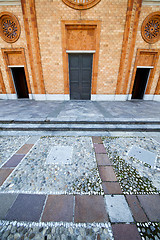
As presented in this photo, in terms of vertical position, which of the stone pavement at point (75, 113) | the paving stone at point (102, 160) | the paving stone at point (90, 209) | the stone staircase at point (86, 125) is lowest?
the paving stone at point (102, 160)

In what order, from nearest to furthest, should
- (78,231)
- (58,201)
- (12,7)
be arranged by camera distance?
1. (78,231)
2. (58,201)
3. (12,7)

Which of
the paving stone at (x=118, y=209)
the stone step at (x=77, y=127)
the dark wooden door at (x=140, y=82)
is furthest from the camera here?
the dark wooden door at (x=140, y=82)

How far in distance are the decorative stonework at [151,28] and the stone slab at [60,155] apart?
8.41 meters

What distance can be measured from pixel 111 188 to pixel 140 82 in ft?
28.8

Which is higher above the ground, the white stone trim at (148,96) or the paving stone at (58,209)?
the white stone trim at (148,96)

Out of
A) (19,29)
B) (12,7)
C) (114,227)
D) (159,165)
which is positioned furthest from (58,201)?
(12,7)

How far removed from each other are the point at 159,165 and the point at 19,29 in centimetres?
968

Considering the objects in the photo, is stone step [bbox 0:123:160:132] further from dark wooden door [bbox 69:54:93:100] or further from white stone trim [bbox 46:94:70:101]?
dark wooden door [bbox 69:54:93:100]

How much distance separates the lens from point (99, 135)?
343 cm

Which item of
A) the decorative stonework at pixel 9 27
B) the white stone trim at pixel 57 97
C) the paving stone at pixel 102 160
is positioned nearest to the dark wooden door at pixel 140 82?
the white stone trim at pixel 57 97

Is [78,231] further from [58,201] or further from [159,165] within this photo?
[159,165]

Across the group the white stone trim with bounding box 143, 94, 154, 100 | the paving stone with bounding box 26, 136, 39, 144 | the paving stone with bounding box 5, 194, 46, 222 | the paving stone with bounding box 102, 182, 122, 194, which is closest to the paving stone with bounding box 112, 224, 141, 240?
the paving stone with bounding box 102, 182, 122, 194

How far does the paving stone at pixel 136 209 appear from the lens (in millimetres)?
1312

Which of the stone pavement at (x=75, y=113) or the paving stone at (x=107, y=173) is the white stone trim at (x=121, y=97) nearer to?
the stone pavement at (x=75, y=113)
